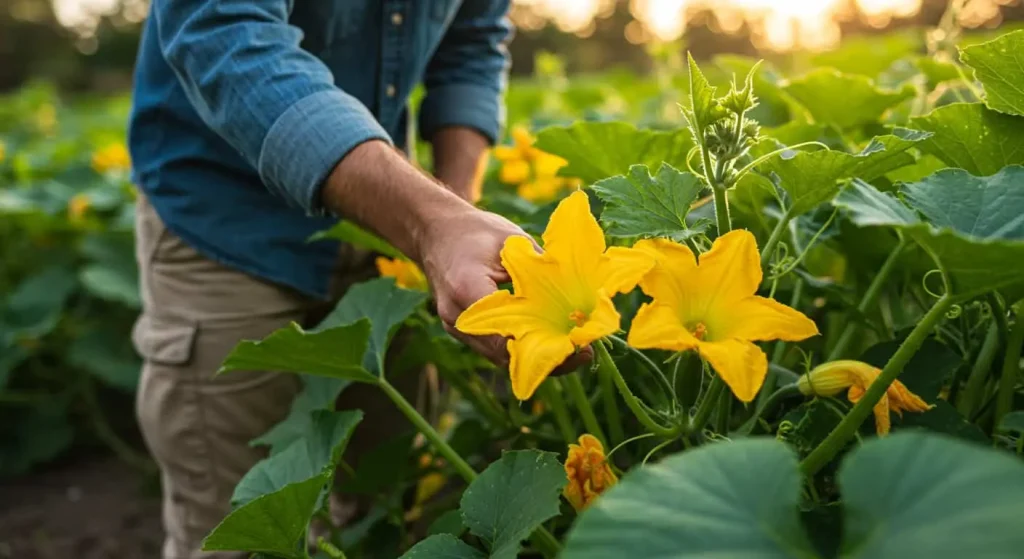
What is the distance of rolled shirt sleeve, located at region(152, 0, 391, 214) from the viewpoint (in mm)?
1415

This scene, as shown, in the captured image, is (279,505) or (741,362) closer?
(741,362)

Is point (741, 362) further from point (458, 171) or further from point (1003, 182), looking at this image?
point (458, 171)

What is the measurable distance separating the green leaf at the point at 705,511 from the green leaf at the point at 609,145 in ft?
2.66

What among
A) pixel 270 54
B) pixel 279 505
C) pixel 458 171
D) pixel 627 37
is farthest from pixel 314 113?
pixel 627 37

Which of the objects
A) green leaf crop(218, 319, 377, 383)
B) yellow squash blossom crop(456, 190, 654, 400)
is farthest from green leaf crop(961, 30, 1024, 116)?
green leaf crop(218, 319, 377, 383)

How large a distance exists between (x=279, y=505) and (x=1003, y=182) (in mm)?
883

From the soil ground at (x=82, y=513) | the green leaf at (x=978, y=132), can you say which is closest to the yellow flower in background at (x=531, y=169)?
the green leaf at (x=978, y=132)

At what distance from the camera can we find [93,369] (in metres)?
3.29

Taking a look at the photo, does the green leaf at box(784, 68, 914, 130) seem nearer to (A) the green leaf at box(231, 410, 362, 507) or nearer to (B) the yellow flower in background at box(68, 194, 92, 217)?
(A) the green leaf at box(231, 410, 362, 507)

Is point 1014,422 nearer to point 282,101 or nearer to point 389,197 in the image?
point 389,197

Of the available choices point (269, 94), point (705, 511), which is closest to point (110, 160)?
point (269, 94)

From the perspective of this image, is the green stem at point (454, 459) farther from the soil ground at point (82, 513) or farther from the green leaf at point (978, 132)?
the soil ground at point (82, 513)

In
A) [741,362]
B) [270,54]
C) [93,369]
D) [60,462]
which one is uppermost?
[270,54]

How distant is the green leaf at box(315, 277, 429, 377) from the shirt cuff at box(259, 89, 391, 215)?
0.55 ft
